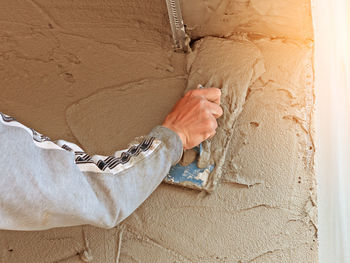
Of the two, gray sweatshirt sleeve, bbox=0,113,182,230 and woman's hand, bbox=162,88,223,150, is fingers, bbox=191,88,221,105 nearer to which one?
woman's hand, bbox=162,88,223,150

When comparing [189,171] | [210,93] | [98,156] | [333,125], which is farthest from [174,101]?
[333,125]

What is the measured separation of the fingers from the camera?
1073 mm

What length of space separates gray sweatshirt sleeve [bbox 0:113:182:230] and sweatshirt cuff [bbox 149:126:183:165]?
4cm

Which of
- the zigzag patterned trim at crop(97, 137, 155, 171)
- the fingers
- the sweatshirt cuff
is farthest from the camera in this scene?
the fingers

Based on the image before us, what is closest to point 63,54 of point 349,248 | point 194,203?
point 194,203

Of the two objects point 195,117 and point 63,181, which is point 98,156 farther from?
point 195,117

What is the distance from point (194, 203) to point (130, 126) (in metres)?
0.32

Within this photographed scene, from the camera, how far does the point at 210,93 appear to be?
42.4 inches

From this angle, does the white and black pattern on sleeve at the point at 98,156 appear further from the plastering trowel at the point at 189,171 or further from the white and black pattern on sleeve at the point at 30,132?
the plastering trowel at the point at 189,171

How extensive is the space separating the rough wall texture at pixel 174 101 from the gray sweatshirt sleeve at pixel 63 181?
0.69 feet

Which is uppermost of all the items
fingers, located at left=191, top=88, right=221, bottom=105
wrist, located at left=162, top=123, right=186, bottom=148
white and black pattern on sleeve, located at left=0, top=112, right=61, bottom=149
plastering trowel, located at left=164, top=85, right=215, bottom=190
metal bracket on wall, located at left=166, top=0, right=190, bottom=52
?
metal bracket on wall, located at left=166, top=0, right=190, bottom=52

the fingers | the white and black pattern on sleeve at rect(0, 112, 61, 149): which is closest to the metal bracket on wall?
the fingers

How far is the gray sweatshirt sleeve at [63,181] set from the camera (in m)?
0.67

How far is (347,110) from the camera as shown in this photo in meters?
1.06
